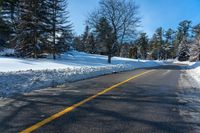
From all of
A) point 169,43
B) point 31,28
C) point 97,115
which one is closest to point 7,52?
point 31,28

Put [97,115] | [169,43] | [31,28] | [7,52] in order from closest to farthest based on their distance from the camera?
[97,115] → [31,28] → [7,52] → [169,43]

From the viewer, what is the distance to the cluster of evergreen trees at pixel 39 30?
3612 cm

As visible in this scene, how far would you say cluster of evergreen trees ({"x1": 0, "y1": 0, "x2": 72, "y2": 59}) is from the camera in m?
36.1

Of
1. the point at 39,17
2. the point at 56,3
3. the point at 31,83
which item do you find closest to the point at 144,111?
the point at 31,83

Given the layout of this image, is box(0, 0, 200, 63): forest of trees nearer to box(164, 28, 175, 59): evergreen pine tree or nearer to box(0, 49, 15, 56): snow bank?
box(0, 49, 15, 56): snow bank

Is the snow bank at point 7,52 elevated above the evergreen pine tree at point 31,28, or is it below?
below

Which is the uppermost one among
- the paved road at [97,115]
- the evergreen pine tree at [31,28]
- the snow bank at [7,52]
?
the evergreen pine tree at [31,28]

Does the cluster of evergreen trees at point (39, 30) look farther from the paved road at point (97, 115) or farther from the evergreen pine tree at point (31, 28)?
the paved road at point (97, 115)

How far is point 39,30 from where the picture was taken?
36812mm

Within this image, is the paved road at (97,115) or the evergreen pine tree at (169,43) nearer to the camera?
the paved road at (97,115)

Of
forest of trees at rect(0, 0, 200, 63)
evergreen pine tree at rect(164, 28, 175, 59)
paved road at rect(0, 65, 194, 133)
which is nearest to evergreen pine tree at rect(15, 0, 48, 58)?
forest of trees at rect(0, 0, 200, 63)

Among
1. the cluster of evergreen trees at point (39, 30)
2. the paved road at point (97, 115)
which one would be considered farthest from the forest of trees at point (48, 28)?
the paved road at point (97, 115)

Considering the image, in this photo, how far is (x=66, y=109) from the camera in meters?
7.02

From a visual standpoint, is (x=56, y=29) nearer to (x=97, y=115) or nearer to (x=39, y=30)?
(x=39, y=30)
